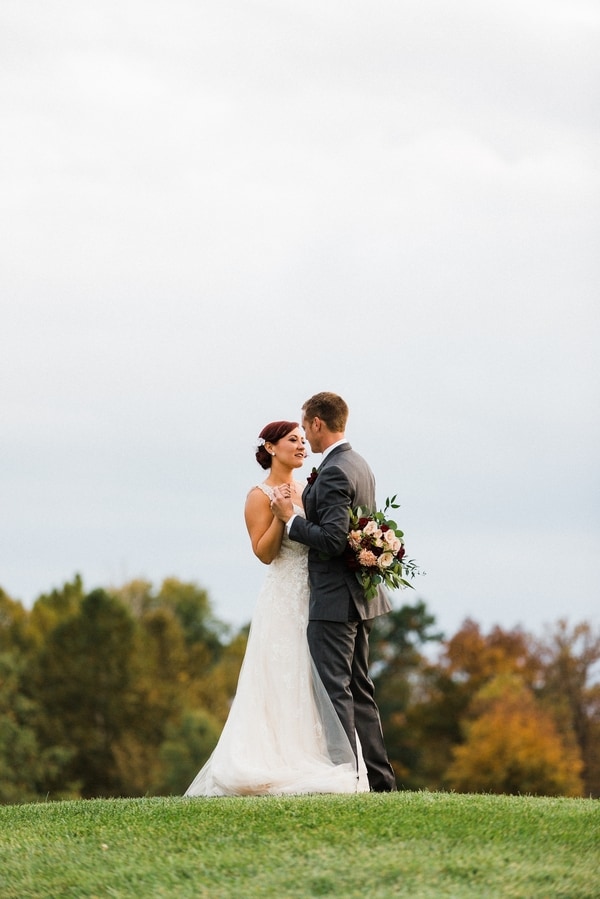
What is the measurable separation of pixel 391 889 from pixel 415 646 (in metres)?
47.9

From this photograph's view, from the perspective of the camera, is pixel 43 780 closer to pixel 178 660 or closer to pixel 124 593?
pixel 178 660

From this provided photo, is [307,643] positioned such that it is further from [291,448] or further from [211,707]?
[211,707]

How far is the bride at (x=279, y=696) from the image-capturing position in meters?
10.7

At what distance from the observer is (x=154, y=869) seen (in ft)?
26.2

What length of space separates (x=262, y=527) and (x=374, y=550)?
117 cm

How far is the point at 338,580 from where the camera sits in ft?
36.1

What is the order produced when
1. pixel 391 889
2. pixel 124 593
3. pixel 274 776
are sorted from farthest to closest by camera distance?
pixel 124 593 → pixel 274 776 → pixel 391 889

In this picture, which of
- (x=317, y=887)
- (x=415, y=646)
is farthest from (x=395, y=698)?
(x=317, y=887)

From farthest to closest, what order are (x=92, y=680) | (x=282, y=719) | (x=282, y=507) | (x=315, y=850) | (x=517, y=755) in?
(x=92, y=680) → (x=517, y=755) → (x=282, y=507) → (x=282, y=719) → (x=315, y=850)

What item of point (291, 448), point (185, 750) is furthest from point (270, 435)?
point (185, 750)

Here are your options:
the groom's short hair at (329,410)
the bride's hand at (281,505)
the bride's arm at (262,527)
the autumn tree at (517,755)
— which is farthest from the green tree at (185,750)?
the groom's short hair at (329,410)

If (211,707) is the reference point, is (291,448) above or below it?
below

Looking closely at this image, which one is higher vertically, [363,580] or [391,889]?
[363,580]

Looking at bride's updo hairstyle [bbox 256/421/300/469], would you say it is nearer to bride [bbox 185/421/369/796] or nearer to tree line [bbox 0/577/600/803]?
bride [bbox 185/421/369/796]
